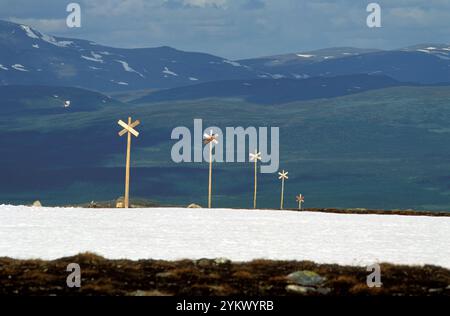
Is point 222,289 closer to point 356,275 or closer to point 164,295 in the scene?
point 164,295

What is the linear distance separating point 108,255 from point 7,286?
779 centimetres

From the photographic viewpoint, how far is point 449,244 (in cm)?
4797

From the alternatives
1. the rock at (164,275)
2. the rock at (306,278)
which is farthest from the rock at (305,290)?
the rock at (164,275)

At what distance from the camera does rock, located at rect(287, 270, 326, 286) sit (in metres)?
35.1

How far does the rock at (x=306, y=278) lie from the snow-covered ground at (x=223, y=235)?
452 centimetres

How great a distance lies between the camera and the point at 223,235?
1932 inches

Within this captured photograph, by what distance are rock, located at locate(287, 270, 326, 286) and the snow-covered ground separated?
4521mm

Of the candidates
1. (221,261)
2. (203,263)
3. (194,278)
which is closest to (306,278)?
(194,278)

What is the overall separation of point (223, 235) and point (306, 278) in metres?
14.1

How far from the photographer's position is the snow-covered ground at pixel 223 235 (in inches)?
1663

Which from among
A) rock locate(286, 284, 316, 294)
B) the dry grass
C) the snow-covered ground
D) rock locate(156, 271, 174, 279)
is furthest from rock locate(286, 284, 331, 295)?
the snow-covered ground

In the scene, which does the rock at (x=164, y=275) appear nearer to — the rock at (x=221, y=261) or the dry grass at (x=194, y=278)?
the dry grass at (x=194, y=278)

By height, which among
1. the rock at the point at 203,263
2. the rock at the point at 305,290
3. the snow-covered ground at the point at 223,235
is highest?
the snow-covered ground at the point at 223,235

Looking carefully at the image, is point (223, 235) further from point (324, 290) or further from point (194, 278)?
point (324, 290)
